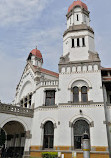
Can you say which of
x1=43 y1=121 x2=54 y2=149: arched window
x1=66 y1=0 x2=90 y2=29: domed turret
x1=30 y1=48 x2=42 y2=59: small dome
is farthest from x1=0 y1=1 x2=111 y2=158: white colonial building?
x1=30 y1=48 x2=42 y2=59: small dome

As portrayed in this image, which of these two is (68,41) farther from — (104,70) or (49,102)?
(49,102)

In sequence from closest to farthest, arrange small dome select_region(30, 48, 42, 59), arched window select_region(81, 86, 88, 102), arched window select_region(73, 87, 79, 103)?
arched window select_region(81, 86, 88, 102), arched window select_region(73, 87, 79, 103), small dome select_region(30, 48, 42, 59)

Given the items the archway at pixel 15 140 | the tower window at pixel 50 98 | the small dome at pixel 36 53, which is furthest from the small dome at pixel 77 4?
the archway at pixel 15 140

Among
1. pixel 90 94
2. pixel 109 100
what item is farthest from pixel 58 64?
pixel 109 100

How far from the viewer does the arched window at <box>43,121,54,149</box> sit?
2091cm

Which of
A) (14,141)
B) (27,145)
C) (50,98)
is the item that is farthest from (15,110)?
(14,141)

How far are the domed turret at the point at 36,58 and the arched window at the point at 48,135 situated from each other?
18.8 m

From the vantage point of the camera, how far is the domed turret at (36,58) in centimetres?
3797

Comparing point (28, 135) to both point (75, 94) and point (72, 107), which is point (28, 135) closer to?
point (72, 107)

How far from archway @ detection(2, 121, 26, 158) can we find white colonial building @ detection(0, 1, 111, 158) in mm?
162

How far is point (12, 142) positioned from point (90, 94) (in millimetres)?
16337

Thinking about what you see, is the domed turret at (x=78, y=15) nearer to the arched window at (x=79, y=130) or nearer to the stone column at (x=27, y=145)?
the arched window at (x=79, y=130)

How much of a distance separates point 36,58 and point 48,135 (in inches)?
832

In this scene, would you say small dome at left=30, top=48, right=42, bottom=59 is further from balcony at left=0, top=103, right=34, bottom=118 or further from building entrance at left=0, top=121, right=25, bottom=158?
balcony at left=0, top=103, right=34, bottom=118
